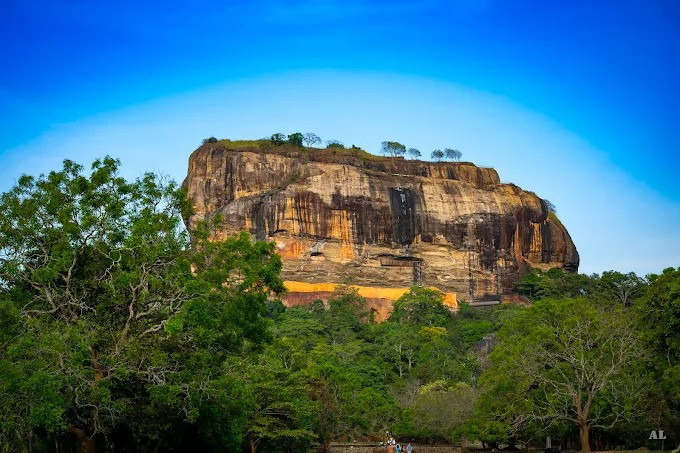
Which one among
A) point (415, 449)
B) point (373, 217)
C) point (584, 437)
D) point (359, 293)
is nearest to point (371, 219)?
point (373, 217)

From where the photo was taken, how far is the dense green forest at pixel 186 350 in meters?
20.9

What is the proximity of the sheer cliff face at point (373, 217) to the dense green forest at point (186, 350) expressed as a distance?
4936cm

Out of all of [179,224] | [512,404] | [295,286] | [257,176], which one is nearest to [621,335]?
[512,404]

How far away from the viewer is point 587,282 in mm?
89250

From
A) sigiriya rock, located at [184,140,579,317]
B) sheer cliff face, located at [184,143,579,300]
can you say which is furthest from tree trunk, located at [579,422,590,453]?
sheer cliff face, located at [184,143,579,300]

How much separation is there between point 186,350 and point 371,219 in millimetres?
70818

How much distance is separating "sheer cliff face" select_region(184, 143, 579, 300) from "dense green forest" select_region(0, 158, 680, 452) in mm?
49358

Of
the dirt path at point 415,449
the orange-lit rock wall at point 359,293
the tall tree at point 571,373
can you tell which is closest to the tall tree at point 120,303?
the tall tree at point 571,373

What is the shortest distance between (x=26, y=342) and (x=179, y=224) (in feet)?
18.4

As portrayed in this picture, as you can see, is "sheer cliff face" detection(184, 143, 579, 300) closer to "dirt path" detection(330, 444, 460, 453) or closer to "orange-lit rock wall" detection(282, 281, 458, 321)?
"orange-lit rock wall" detection(282, 281, 458, 321)

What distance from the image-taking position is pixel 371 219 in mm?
92812

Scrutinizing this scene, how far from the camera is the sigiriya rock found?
294ft

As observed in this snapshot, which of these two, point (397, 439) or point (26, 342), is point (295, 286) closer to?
point (397, 439)

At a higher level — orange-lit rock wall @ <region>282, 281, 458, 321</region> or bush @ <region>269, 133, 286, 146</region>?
bush @ <region>269, 133, 286, 146</region>
